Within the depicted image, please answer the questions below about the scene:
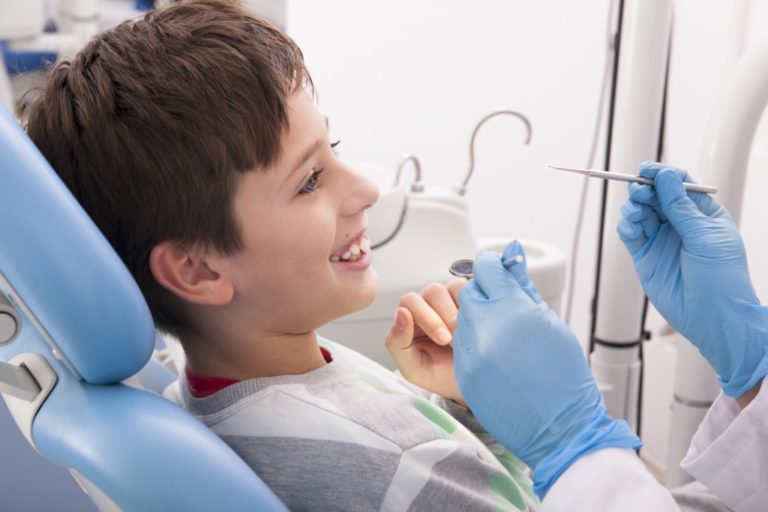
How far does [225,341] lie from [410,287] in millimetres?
640

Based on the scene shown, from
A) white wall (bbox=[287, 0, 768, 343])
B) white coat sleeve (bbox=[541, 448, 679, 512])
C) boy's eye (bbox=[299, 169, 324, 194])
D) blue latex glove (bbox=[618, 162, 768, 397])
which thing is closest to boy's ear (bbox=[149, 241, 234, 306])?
boy's eye (bbox=[299, 169, 324, 194])

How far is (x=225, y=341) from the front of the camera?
36.6 inches

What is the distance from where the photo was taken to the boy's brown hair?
2.62ft

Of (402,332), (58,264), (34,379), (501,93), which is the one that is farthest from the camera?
(501,93)

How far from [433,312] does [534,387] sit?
0.92ft

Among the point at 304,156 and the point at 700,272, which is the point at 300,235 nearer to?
the point at 304,156

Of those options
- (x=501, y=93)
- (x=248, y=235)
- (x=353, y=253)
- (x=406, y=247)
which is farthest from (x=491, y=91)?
(x=248, y=235)

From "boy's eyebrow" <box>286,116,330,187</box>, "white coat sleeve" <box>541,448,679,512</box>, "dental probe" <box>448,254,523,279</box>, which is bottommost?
"white coat sleeve" <box>541,448,679,512</box>

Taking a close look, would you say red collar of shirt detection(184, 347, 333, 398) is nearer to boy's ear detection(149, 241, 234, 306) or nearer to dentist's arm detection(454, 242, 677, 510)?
boy's ear detection(149, 241, 234, 306)

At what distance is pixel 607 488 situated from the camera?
0.76 meters

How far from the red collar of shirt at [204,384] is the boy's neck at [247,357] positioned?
0.5 inches

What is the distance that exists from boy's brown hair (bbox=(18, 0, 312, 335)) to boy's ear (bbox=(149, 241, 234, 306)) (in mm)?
11

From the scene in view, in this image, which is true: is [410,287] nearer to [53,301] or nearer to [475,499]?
[475,499]

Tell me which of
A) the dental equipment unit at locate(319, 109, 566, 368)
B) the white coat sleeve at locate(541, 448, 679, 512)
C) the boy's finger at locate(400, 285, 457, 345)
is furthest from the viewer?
the dental equipment unit at locate(319, 109, 566, 368)
